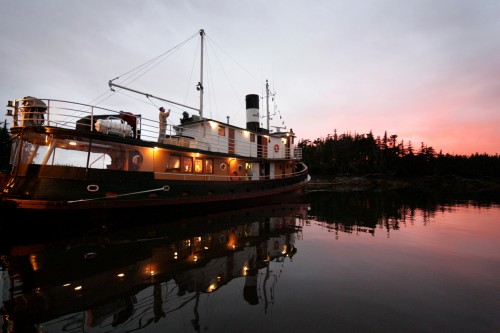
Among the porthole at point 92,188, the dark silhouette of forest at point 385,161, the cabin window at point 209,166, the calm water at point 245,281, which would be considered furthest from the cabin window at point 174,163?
the dark silhouette of forest at point 385,161

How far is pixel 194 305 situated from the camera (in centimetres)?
456

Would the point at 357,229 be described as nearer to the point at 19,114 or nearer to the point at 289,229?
the point at 289,229

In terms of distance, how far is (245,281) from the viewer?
5.68 meters

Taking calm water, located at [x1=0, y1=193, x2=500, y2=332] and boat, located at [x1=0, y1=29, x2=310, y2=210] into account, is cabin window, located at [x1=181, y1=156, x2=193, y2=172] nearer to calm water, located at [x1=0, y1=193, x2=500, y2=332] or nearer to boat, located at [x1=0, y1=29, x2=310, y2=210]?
boat, located at [x1=0, y1=29, x2=310, y2=210]

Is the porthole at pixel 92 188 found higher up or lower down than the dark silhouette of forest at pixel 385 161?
lower down

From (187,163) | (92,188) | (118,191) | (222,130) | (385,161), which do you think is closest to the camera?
(92,188)

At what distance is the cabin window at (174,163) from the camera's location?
14.1 meters

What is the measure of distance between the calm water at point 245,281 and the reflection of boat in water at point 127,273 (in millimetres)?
28

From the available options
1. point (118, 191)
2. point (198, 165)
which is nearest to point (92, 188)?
point (118, 191)

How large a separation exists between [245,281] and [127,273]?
2888 mm

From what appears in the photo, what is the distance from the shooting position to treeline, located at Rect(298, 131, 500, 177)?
277 feet

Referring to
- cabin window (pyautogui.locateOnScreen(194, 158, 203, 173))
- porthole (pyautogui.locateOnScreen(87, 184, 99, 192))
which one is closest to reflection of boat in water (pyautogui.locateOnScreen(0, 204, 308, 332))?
porthole (pyautogui.locateOnScreen(87, 184, 99, 192))

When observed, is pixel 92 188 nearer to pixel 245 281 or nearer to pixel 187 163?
pixel 187 163

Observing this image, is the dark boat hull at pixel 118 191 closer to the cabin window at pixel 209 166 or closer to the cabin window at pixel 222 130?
the cabin window at pixel 209 166
